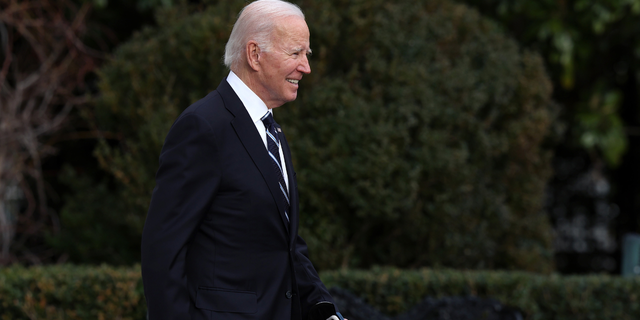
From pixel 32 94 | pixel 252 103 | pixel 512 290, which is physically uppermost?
pixel 252 103

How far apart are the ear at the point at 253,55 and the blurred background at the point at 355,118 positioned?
2870mm

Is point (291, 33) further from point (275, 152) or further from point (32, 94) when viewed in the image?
point (32, 94)

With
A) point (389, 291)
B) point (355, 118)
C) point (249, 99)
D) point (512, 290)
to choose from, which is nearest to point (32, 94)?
point (355, 118)

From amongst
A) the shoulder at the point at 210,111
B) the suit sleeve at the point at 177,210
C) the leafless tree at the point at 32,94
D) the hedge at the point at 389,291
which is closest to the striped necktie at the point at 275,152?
the shoulder at the point at 210,111

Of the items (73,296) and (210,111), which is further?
(73,296)

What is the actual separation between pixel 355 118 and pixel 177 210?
3.28m

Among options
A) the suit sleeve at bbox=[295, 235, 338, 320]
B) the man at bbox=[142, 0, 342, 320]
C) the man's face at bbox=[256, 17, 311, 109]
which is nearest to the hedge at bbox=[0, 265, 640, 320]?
the suit sleeve at bbox=[295, 235, 338, 320]

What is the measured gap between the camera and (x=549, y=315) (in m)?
4.73

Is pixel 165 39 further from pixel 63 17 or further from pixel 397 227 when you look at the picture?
pixel 397 227

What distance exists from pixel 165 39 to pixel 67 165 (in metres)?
1.89

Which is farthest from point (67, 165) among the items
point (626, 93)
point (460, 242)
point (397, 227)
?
point (626, 93)

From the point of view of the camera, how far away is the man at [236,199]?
1.88m

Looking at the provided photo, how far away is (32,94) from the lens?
21.3 ft

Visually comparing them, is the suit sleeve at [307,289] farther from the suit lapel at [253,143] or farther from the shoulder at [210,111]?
the shoulder at [210,111]
